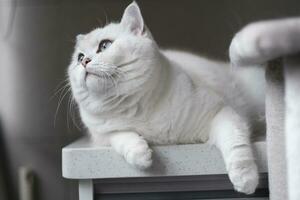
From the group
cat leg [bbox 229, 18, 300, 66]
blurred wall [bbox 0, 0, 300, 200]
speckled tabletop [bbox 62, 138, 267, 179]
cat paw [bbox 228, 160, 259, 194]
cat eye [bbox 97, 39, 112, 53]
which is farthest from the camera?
blurred wall [bbox 0, 0, 300, 200]

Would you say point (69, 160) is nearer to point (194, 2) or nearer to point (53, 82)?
point (53, 82)

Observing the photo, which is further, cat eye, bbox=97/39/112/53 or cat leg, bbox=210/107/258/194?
cat eye, bbox=97/39/112/53

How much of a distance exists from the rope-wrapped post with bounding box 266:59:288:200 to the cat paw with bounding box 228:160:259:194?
80 millimetres

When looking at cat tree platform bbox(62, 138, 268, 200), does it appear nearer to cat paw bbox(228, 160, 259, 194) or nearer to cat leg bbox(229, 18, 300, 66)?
cat paw bbox(228, 160, 259, 194)

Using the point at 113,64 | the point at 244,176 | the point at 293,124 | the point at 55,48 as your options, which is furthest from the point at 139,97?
the point at 55,48

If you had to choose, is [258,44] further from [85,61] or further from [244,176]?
[85,61]

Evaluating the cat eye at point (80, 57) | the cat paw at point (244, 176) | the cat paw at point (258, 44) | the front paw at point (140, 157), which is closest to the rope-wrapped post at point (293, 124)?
the cat paw at point (258, 44)

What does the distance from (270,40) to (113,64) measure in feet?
1.64

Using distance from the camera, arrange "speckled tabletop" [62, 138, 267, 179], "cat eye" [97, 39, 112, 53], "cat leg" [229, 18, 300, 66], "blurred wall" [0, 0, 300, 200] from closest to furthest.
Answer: "cat leg" [229, 18, 300, 66] → "speckled tabletop" [62, 138, 267, 179] → "cat eye" [97, 39, 112, 53] → "blurred wall" [0, 0, 300, 200]

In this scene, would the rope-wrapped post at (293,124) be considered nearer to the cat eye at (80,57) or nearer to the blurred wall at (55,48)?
the cat eye at (80,57)

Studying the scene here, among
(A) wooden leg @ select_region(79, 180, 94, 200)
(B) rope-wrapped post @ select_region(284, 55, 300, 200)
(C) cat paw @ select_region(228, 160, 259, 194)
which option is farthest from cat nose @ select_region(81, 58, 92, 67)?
(B) rope-wrapped post @ select_region(284, 55, 300, 200)

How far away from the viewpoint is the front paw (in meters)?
0.85

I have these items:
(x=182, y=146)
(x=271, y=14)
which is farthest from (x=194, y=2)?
(x=182, y=146)

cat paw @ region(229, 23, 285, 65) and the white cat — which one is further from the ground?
cat paw @ region(229, 23, 285, 65)
